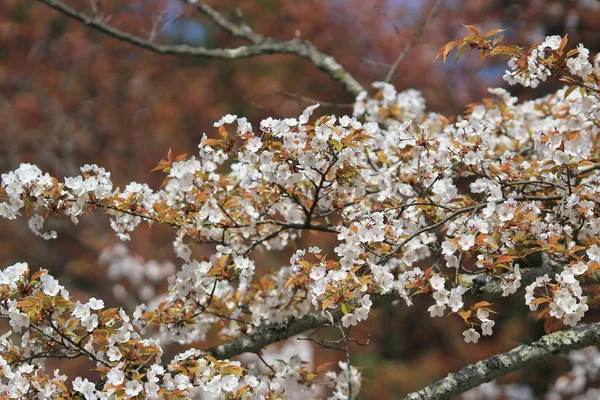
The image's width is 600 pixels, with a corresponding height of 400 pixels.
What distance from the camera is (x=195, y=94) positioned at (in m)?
8.49

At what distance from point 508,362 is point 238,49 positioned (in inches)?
88.8

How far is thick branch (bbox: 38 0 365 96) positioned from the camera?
3291mm

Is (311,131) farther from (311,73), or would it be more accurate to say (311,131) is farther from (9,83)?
(9,83)

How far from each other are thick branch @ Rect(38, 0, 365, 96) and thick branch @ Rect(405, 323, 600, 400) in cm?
167

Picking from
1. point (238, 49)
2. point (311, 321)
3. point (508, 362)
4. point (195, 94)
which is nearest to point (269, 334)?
point (311, 321)

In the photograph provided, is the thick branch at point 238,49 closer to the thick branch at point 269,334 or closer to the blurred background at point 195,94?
the thick branch at point 269,334

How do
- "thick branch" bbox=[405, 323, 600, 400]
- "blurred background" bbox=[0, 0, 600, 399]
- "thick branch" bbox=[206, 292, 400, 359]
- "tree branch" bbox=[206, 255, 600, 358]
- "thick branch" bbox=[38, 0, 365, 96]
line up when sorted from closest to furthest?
"thick branch" bbox=[405, 323, 600, 400] < "tree branch" bbox=[206, 255, 600, 358] < "thick branch" bbox=[206, 292, 400, 359] < "thick branch" bbox=[38, 0, 365, 96] < "blurred background" bbox=[0, 0, 600, 399]

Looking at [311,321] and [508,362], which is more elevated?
[311,321]

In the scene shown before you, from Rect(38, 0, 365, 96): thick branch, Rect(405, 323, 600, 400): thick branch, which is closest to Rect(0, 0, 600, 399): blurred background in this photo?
Rect(38, 0, 365, 96): thick branch

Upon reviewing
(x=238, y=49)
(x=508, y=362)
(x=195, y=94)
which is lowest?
(x=508, y=362)

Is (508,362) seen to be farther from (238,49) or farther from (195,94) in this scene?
(195,94)

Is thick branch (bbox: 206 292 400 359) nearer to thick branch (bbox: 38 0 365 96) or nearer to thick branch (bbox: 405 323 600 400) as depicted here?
thick branch (bbox: 405 323 600 400)

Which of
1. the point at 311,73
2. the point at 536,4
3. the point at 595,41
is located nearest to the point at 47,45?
the point at 311,73

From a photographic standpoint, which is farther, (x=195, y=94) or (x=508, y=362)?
(x=195, y=94)
